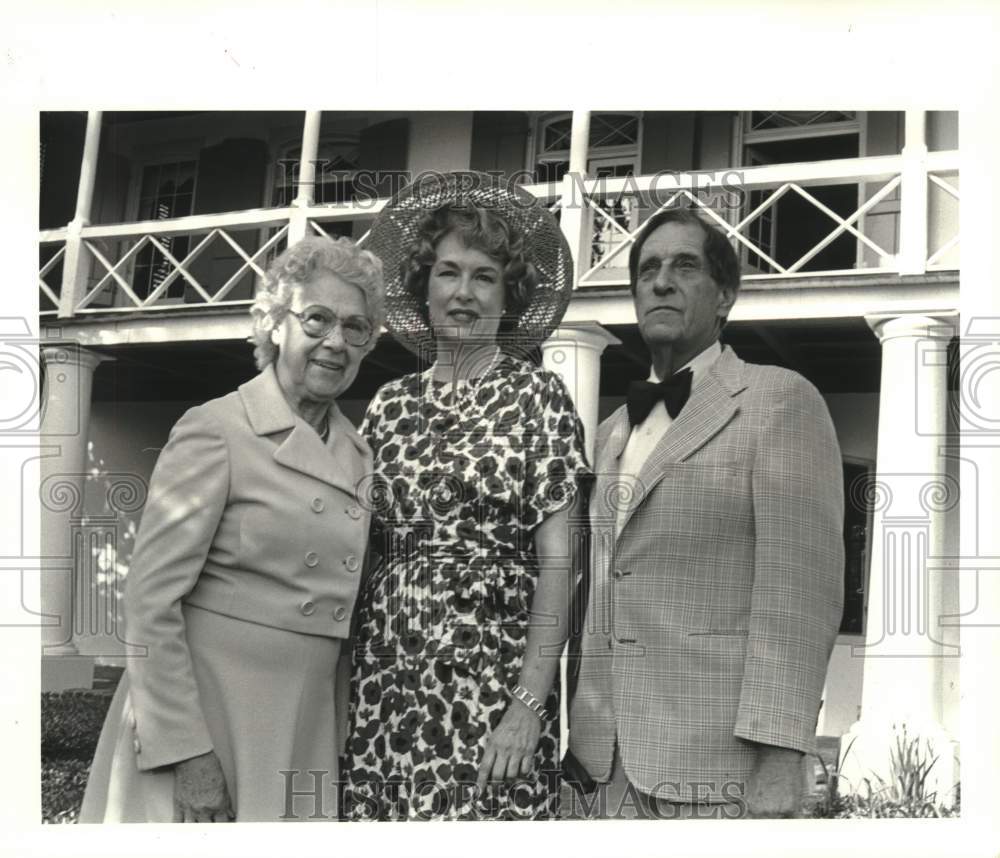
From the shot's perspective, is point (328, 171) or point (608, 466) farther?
point (328, 171)

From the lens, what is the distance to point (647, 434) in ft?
12.9

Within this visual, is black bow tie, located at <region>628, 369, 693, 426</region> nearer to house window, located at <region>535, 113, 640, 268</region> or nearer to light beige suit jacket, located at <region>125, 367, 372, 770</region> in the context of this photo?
house window, located at <region>535, 113, 640, 268</region>

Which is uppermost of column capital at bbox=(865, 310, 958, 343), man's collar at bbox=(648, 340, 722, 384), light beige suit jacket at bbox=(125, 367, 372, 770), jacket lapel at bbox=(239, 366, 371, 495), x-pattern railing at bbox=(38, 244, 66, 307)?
x-pattern railing at bbox=(38, 244, 66, 307)

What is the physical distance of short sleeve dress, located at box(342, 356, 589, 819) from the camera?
382 cm

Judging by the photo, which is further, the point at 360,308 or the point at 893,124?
the point at 893,124

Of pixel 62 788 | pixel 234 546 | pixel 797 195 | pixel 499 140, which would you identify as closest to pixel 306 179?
pixel 499 140

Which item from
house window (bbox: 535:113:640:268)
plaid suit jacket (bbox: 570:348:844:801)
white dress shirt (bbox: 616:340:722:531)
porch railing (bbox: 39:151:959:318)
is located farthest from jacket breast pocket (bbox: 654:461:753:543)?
house window (bbox: 535:113:640:268)

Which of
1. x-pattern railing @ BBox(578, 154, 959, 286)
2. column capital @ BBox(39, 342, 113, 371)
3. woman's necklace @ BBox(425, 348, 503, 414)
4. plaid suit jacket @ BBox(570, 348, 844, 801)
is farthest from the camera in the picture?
column capital @ BBox(39, 342, 113, 371)

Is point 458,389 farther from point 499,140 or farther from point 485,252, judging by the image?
point 499,140

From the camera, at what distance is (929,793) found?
414cm

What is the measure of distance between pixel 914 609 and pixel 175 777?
2440mm

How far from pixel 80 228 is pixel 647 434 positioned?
2022 mm
